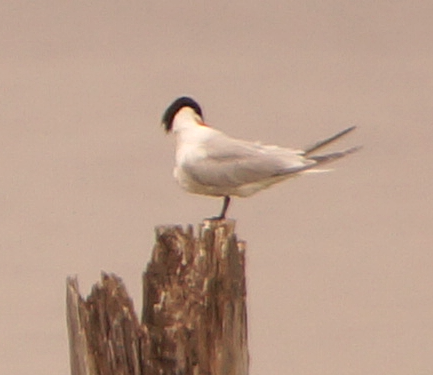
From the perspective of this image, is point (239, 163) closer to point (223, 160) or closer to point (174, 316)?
point (223, 160)

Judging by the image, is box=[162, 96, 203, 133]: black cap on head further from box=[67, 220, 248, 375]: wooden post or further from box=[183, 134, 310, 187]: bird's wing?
box=[67, 220, 248, 375]: wooden post

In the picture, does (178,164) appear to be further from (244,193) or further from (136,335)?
(136,335)

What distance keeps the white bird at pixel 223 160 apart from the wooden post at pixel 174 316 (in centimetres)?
80

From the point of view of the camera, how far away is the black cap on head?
383 cm

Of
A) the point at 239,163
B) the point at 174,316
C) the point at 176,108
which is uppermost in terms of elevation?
the point at 176,108

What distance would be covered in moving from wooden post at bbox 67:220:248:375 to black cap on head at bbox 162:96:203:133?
40.9 inches

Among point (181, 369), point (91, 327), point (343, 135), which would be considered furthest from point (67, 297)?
point (343, 135)

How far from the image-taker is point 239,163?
3693mm

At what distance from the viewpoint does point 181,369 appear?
267 centimetres

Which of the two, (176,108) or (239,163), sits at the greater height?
(176,108)

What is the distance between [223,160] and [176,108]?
0.26 meters

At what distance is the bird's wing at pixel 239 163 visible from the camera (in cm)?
363

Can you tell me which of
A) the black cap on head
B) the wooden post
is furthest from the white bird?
the wooden post

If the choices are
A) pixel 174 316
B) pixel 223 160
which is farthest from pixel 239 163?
pixel 174 316
